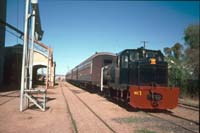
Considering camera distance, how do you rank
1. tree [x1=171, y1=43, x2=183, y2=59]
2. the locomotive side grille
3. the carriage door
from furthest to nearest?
tree [x1=171, y1=43, x2=183, y2=59]
the carriage door
the locomotive side grille

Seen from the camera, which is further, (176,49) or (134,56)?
(176,49)

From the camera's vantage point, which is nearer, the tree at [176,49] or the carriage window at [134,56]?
the carriage window at [134,56]

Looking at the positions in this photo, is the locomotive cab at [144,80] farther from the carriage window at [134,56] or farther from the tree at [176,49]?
the tree at [176,49]

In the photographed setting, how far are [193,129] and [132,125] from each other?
195 centimetres

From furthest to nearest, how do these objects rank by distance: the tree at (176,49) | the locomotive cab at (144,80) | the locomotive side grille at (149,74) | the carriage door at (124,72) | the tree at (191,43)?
the tree at (176,49)
the tree at (191,43)
the carriage door at (124,72)
the locomotive side grille at (149,74)
the locomotive cab at (144,80)

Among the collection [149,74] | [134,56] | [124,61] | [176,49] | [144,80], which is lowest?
[144,80]

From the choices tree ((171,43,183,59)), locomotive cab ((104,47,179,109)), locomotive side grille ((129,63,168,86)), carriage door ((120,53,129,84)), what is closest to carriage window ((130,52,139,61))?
locomotive cab ((104,47,179,109))

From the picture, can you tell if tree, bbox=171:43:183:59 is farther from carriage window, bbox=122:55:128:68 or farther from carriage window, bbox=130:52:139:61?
carriage window, bbox=122:55:128:68

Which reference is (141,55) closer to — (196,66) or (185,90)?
(185,90)

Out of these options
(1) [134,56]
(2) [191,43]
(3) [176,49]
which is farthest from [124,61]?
(3) [176,49]

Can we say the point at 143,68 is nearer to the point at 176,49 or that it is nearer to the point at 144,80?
the point at 144,80

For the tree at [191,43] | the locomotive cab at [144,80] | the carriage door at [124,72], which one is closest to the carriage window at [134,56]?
the locomotive cab at [144,80]

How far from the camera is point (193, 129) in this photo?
305 inches

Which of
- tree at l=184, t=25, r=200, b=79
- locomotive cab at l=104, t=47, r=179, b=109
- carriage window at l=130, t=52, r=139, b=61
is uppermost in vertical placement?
tree at l=184, t=25, r=200, b=79
